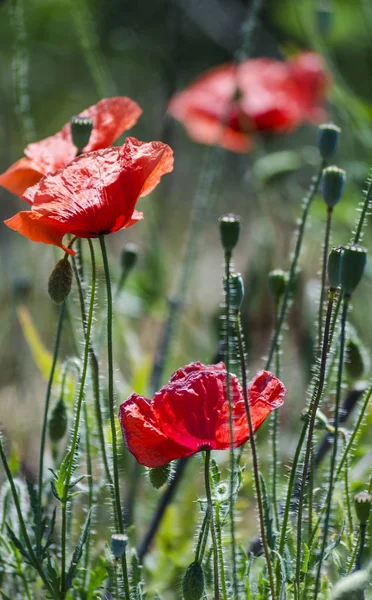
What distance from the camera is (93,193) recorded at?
684 millimetres

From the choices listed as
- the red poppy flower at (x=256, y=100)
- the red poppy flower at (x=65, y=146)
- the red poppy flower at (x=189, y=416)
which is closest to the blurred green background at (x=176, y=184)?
the red poppy flower at (x=256, y=100)

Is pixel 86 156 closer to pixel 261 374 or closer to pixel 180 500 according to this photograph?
pixel 261 374

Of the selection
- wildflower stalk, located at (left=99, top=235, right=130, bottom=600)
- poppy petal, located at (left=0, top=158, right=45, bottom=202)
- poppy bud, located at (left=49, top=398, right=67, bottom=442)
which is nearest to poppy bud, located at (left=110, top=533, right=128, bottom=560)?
wildflower stalk, located at (left=99, top=235, right=130, bottom=600)

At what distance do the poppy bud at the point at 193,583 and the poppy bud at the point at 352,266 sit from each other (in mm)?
222

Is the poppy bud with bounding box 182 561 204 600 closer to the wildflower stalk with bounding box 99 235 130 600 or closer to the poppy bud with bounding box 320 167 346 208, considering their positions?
the wildflower stalk with bounding box 99 235 130 600

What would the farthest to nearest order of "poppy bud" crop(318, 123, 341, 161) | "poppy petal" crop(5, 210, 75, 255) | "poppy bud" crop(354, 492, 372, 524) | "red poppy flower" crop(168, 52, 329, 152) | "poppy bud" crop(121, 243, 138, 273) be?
"red poppy flower" crop(168, 52, 329, 152)
"poppy bud" crop(121, 243, 138, 273)
"poppy bud" crop(318, 123, 341, 161)
"poppy petal" crop(5, 210, 75, 255)
"poppy bud" crop(354, 492, 372, 524)

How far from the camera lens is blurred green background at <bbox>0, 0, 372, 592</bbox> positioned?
1.44 m

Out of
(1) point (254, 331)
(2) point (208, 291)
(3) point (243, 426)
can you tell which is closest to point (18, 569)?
(3) point (243, 426)

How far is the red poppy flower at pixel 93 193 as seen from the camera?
2.23 ft

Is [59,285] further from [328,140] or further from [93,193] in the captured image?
[328,140]

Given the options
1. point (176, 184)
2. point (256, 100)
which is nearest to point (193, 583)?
point (256, 100)

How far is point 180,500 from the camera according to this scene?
49.1 inches

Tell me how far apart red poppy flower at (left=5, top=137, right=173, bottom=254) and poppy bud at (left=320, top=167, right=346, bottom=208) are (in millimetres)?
131

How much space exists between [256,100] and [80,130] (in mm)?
1078
